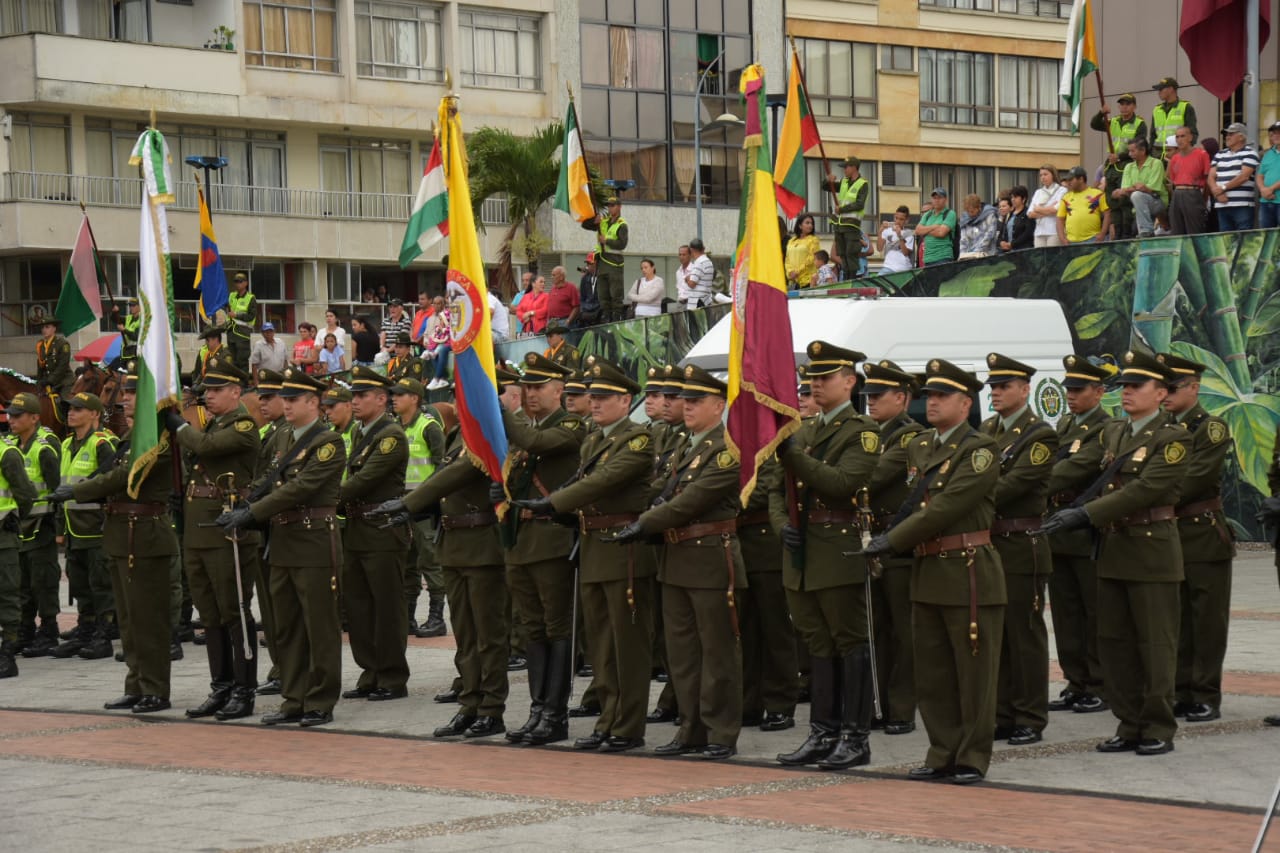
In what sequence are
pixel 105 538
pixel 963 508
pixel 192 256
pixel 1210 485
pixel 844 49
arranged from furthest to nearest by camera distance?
pixel 844 49, pixel 192 256, pixel 105 538, pixel 1210 485, pixel 963 508

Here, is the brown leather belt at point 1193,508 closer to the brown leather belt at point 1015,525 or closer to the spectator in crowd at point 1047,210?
the brown leather belt at point 1015,525

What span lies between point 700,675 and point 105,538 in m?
5.00

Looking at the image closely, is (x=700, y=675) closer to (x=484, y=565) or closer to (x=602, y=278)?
(x=484, y=565)

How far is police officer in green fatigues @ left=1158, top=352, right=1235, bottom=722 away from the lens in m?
11.6

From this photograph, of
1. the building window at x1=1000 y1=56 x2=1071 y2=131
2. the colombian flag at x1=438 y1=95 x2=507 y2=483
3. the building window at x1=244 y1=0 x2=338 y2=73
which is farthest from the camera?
the building window at x1=1000 y1=56 x2=1071 y2=131

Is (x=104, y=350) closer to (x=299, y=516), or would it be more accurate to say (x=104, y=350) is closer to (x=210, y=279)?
(x=210, y=279)

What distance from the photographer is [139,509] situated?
44.8 feet

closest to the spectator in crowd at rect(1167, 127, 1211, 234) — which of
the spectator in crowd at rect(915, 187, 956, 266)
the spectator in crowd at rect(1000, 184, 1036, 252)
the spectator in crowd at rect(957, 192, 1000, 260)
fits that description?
the spectator in crowd at rect(1000, 184, 1036, 252)

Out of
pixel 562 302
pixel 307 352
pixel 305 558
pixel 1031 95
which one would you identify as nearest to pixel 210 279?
pixel 305 558

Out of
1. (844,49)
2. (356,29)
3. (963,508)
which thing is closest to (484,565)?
(963,508)

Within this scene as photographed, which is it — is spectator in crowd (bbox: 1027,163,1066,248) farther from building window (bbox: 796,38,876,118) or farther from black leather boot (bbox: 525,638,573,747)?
building window (bbox: 796,38,876,118)

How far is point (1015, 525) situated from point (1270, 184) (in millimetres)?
10190

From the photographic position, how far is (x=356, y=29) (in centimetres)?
4509

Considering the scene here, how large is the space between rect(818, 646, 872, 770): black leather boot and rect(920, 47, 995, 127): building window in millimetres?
44066
